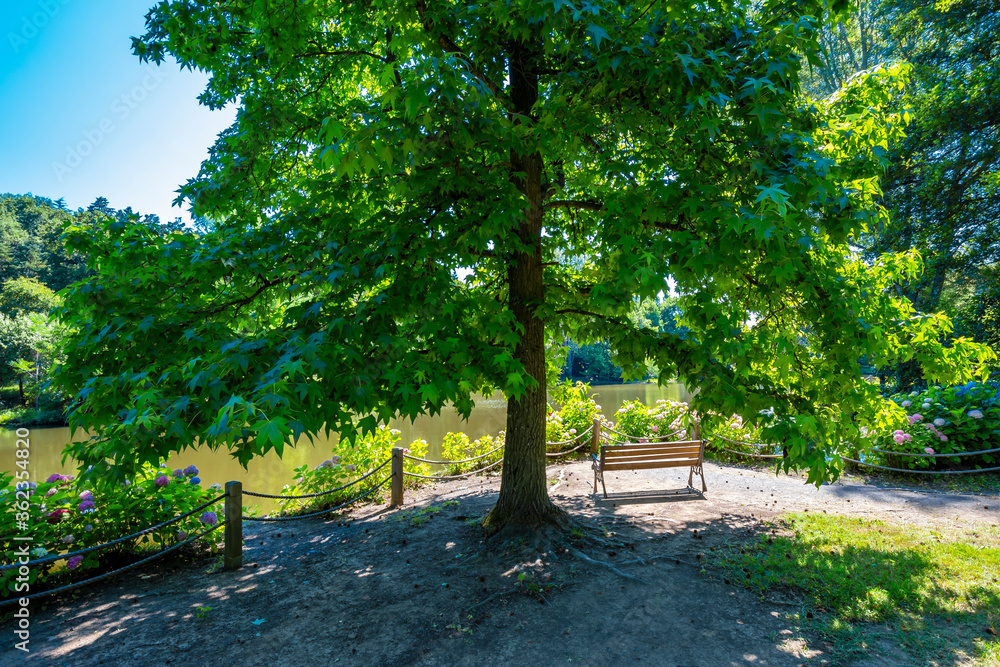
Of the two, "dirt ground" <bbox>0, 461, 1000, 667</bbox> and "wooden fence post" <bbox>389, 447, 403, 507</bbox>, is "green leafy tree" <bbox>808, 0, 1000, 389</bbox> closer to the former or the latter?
"dirt ground" <bbox>0, 461, 1000, 667</bbox>

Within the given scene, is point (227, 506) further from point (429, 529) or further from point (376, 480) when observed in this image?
point (376, 480)

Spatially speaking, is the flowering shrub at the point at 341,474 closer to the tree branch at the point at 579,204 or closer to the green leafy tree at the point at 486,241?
the green leafy tree at the point at 486,241

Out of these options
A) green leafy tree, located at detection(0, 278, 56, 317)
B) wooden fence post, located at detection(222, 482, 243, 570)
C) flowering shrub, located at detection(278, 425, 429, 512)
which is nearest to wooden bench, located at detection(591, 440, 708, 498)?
flowering shrub, located at detection(278, 425, 429, 512)

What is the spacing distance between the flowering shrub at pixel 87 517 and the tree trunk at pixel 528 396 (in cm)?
367

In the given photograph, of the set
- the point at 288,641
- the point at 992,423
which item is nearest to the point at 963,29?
the point at 992,423

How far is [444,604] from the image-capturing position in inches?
179

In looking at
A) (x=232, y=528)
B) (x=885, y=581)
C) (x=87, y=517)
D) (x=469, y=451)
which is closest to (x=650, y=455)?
(x=885, y=581)

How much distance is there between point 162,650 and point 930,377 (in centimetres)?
719

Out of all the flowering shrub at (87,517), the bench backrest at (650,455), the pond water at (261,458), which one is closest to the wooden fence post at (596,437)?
the pond water at (261,458)

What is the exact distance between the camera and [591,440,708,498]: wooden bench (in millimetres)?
7668

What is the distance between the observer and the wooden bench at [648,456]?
7668mm

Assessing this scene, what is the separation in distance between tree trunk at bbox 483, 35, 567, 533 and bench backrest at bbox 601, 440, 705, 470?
6.38 feet

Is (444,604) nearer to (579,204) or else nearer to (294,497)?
(294,497)

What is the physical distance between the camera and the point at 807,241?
12.7 feet
